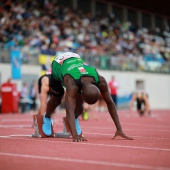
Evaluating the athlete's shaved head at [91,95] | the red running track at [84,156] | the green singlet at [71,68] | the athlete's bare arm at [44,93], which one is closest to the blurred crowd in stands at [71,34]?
the athlete's bare arm at [44,93]

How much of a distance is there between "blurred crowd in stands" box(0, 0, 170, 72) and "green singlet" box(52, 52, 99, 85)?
16.6 m

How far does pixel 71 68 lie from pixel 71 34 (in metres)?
24.5

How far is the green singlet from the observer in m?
8.47

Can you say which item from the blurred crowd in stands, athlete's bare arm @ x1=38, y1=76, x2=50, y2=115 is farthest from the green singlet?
the blurred crowd in stands

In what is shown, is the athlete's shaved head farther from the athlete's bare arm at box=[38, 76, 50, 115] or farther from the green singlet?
the athlete's bare arm at box=[38, 76, 50, 115]

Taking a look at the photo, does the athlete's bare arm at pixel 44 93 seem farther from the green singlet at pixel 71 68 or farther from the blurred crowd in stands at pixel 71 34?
the blurred crowd in stands at pixel 71 34

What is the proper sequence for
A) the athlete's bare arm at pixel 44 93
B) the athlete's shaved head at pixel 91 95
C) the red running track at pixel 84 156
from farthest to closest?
1. the athlete's bare arm at pixel 44 93
2. the athlete's shaved head at pixel 91 95
3. the red running track at pixel 84 156

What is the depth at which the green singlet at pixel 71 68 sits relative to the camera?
8.47 meters

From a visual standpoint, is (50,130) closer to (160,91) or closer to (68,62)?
(68,62)

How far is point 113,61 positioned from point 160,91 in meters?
9.05

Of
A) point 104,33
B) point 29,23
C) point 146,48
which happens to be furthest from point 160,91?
point 29,23

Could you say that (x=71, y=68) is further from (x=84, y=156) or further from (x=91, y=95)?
(x=84, y=156)

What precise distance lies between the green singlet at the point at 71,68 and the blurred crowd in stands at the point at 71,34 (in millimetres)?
16603

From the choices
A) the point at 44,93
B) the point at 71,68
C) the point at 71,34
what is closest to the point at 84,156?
the point at 71,68
